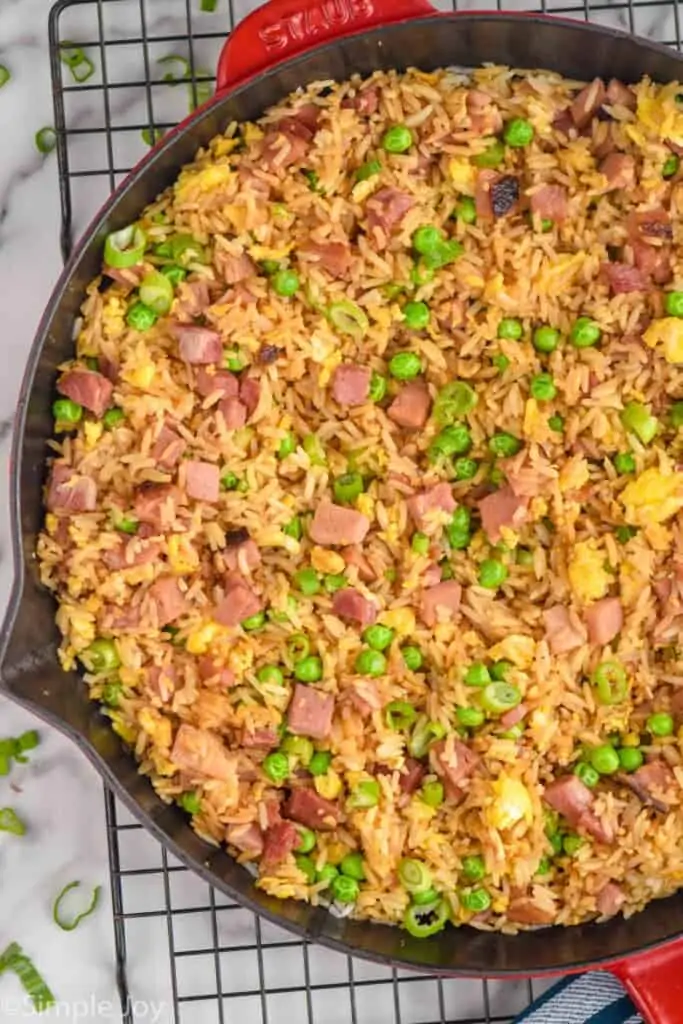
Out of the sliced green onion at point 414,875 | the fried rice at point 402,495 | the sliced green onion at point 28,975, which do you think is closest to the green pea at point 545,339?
the fried rice at point 402,495

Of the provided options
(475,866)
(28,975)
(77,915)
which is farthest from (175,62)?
(28,975)

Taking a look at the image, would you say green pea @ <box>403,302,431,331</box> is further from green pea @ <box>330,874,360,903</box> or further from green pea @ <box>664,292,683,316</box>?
green pea @ <box>330,874,360,903</box>

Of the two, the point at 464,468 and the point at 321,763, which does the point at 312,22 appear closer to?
the point at 464,468

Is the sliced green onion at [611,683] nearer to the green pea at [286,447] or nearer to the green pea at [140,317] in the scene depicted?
the green pea at [286,447]

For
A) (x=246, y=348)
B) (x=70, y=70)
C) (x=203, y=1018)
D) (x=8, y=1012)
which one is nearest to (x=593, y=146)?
(x=246, y=348)

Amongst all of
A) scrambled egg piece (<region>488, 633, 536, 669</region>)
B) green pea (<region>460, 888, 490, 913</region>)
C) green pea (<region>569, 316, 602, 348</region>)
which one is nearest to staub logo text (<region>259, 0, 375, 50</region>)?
green pea (<region>569, 316, 602, 348</region>)

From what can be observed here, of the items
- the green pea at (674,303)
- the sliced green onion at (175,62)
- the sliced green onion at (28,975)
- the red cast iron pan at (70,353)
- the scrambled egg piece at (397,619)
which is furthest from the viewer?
the sliced green onion at (28,975)
